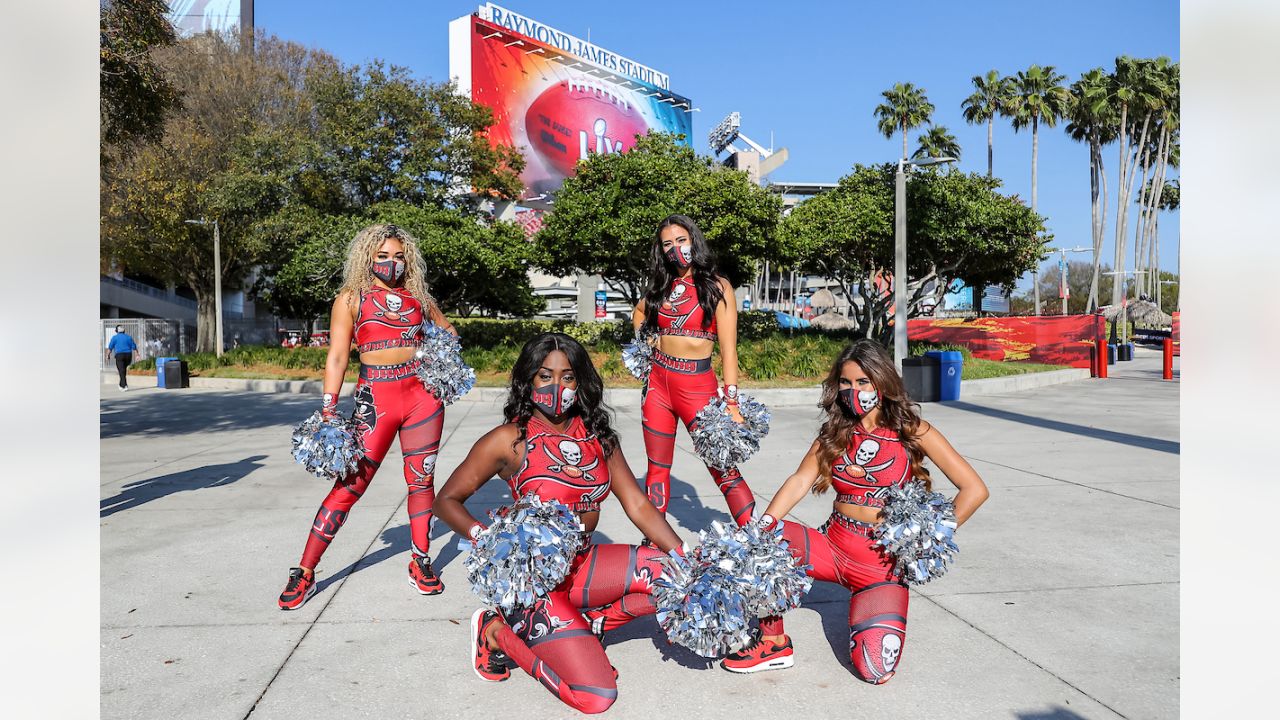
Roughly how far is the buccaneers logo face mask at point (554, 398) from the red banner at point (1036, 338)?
23.8 metres

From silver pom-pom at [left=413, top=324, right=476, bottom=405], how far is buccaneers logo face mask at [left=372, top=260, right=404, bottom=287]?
0.40 m

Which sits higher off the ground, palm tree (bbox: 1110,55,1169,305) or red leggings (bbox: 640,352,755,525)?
palm tree (bbox: 1110,55,1169,305)

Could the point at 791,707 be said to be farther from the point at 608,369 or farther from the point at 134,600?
the point at 608,369

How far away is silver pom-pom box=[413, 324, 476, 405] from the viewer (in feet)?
14.8

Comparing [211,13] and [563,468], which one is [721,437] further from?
[211,13]

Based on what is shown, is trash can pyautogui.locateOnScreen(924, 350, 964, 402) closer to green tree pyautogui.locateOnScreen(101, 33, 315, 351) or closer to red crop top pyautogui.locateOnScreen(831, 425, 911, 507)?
red crop top pyautogui.locateOnScreen(831, 425, 911, 507)

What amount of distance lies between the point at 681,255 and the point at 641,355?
0.66 metres

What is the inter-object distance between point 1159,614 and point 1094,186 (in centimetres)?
5518

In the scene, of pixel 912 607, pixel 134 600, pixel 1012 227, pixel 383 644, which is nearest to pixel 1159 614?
pixel 912 607

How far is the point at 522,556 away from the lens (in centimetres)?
291

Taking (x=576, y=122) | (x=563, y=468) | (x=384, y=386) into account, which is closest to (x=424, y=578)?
(x=384, y=386)

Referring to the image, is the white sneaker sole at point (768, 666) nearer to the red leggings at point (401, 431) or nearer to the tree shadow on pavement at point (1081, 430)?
the red leggings at point (401, 431)

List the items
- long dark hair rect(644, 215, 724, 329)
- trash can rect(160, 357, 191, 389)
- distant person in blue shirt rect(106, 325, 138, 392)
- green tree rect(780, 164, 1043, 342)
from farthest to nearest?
green tree rect(780, 164, 1043, 342) < trash can rect(160, 357, 191, 389) < distant person in blue shirt rect(106, 325, 138, 392) < long dark hair rect(644, 215, 724, 329)

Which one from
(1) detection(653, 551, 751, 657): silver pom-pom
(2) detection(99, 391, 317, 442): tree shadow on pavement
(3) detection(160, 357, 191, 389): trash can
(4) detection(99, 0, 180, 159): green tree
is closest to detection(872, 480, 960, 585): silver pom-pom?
(1) detection(653, 551, 751, 657): silver pom-pom
